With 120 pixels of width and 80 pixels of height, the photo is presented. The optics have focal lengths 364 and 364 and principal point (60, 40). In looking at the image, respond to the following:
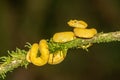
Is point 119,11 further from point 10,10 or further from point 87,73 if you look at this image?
point 10,10

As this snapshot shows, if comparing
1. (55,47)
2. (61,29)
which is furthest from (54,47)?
(61,29)

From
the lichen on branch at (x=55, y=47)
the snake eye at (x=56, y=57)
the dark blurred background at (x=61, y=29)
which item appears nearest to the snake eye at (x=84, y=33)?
the lichen on branch at (x=55, y=47)

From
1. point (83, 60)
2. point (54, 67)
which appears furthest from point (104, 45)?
point (54, 67)

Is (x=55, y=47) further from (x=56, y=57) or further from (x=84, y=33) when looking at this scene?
(x=84, y=33)

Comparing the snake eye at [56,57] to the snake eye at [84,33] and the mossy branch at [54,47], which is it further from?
the snake eye at [84,33]

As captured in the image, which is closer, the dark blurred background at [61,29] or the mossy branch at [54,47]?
the mossy branch at [54,47]

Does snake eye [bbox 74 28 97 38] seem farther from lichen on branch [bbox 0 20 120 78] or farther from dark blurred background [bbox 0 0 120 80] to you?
dark blurred background [bbox 0 0 120 80]
